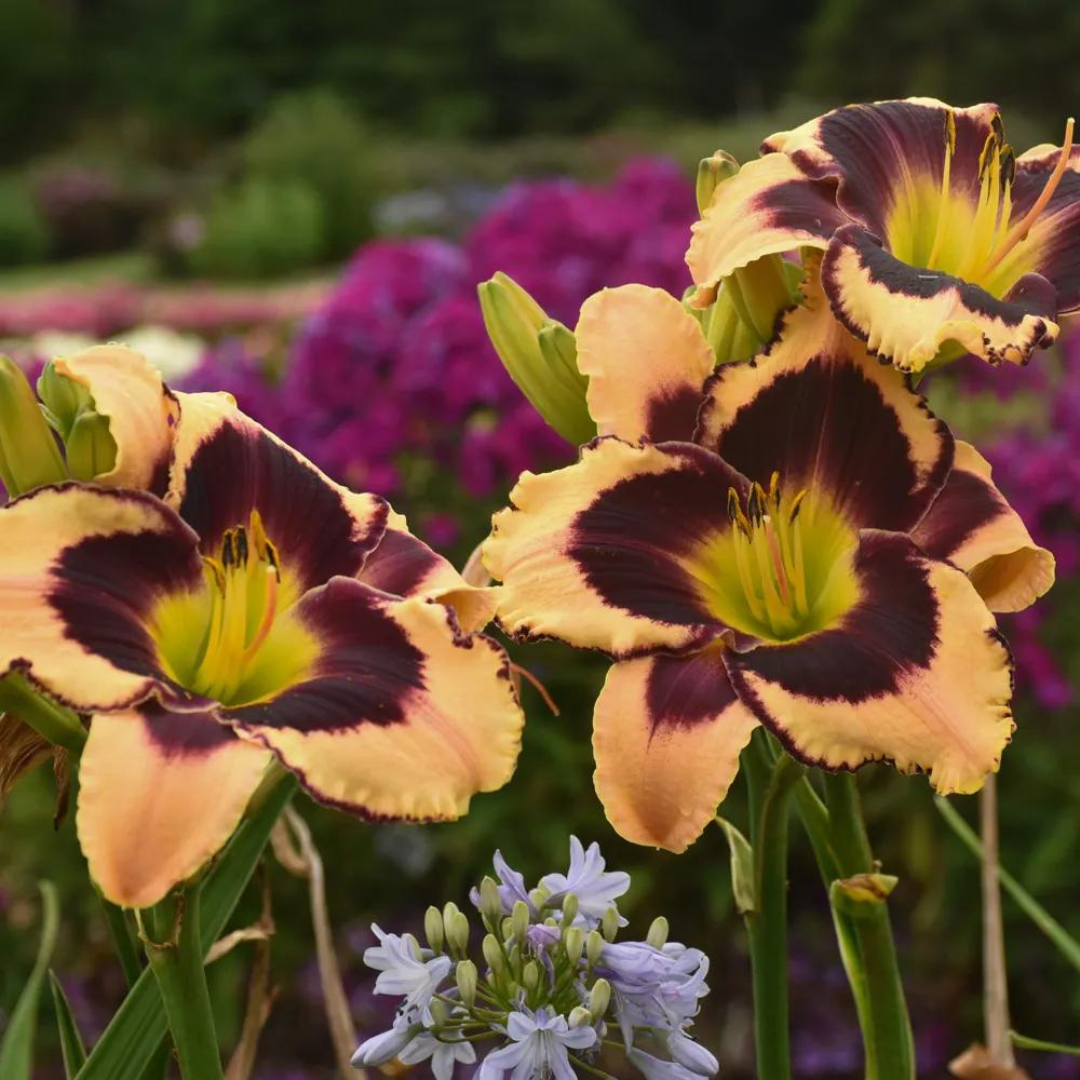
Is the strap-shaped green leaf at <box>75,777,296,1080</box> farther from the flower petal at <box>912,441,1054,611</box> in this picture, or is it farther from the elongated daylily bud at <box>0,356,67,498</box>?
the flower petal at <box>912,441,1054,611</box>

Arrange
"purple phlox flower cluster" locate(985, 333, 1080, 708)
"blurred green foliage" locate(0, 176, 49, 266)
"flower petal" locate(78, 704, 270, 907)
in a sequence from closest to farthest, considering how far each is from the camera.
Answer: "flower petal" locate(78, 704, 270, 907)
"purple phlox flower cluster" locate(985, 333, 1080, 708)
"blurred green foliage" locate(0, 176, 49, 266)

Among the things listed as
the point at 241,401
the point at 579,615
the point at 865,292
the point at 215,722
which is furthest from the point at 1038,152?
the point at 241,401

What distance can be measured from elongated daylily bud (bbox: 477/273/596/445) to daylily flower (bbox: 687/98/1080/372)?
7cm

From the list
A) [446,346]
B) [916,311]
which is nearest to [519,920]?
[916,311]

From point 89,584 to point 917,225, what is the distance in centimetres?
32

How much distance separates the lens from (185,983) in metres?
0.43

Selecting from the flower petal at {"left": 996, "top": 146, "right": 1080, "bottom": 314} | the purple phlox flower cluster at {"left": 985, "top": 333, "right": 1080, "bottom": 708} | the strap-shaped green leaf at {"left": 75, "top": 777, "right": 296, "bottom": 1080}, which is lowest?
the purple phlox flower cluster at {"left": 985, "top": 333, "right": 1080, "bottom": 708}

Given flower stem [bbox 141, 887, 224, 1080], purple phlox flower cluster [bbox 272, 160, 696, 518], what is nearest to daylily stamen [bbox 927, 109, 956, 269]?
flower stem [bbox 141, 887, 224, 1080]

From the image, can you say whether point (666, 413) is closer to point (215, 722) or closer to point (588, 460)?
point (588, 460)

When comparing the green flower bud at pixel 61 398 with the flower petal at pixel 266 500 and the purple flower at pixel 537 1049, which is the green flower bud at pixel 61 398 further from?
the purple flower at pixel 537 1049

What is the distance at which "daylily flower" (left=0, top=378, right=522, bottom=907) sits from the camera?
1.22 feet

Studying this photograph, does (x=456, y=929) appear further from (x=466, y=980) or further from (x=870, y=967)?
(x=870, y=967)

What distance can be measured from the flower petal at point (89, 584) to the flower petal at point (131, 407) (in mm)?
19

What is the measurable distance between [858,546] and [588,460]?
9 centimetres
